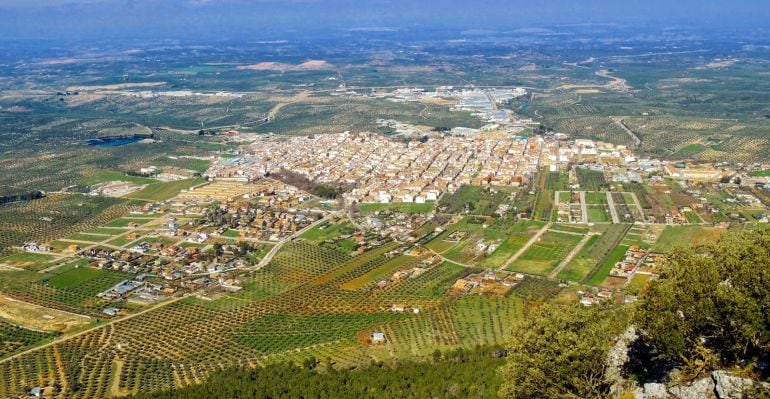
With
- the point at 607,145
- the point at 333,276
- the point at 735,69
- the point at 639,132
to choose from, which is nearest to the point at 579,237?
the point at 333,276

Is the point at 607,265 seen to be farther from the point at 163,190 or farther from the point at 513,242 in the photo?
the point at 163,190

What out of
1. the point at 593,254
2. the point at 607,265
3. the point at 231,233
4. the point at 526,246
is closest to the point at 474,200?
the point at 526,246

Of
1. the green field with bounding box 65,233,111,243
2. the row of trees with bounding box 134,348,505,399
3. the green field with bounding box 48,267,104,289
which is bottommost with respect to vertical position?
the green field with bounding box 65,233,111,243

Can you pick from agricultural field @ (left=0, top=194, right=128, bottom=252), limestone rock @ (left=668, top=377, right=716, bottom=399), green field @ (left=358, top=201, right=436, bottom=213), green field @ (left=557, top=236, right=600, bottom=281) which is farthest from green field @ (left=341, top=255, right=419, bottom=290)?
agricultural field @ (left=0, top=194, right=128, bottom=252)

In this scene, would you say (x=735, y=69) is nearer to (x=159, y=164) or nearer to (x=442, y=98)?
(x=442, y=98)

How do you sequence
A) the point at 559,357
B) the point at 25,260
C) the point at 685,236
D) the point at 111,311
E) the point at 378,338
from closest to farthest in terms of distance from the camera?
1. the point at 559,357
2. the point at 378,338
3. the point at 111,311
4. the point at 685,236
5. the point at 25,260

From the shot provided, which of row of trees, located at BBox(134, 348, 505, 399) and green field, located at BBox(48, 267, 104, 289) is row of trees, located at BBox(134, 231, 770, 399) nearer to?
row of trees, located at BBox(134, 348, 505, 399)
